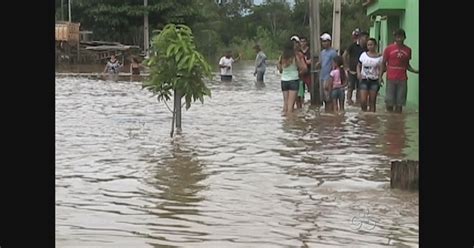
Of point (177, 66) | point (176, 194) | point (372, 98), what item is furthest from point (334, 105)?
point (176, 194)

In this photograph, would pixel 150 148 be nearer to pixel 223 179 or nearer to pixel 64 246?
pixel 223 179

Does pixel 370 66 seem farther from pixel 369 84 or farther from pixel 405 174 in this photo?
pixel 405 174

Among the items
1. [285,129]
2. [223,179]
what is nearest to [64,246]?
[223,179]

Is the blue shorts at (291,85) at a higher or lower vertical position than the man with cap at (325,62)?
lower

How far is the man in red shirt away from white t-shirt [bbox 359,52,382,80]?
10.1 inches

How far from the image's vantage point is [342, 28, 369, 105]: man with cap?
59.3 ft

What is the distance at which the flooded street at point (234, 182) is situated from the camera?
20.7ft

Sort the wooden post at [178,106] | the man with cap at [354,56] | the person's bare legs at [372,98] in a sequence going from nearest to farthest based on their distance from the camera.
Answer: the wooden post at [178,106], the person's bare legs at [372,98], the man with cap at [354,56]

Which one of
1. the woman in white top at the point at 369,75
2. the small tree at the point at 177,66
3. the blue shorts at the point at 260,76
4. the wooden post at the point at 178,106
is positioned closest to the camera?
the small tree at the point at 177,66

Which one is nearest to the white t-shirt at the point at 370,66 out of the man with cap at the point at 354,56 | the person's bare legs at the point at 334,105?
the person's bare legs at the point at 334,105

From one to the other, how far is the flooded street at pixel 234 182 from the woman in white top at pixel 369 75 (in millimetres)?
799

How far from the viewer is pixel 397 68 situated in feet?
51.9

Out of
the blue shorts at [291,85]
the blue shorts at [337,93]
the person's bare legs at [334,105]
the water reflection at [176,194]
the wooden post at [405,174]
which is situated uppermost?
the blue shorts at [291,85]

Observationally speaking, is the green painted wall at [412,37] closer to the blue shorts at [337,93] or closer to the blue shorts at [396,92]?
the blue shorts at [396,92]
